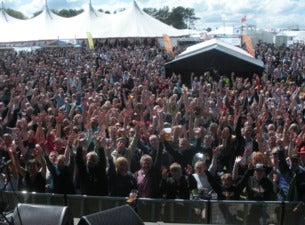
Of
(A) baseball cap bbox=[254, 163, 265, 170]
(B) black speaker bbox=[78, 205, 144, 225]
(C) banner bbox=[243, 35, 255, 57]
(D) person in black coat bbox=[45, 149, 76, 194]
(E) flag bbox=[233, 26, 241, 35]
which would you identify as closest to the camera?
(B) black speaker bbox=[78, 205, 144, 225]

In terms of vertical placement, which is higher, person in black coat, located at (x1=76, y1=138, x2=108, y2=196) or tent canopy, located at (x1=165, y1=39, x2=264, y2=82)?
tent canopy, located at (x1=165, y1=39, x2=264, y2=82)

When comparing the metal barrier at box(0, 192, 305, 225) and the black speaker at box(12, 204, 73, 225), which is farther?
the metal barrier at box(0, 192, 305, 225)

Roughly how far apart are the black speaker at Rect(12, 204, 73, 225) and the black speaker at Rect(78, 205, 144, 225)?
0.22 meters

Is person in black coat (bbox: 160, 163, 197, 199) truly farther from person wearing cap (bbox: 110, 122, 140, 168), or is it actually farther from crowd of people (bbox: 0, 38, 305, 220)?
person wearing cap (bbox: 110, 122, 140, 168)

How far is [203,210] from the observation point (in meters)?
4.86

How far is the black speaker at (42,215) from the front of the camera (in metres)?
3.86

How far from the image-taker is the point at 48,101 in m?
11.0

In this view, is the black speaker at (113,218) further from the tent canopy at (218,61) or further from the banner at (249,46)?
the banner at (249,46)

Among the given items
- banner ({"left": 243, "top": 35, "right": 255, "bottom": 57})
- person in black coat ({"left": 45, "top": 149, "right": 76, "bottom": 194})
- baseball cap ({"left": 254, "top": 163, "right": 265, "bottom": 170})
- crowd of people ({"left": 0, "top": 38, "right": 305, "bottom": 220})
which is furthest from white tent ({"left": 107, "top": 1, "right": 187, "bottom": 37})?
baseball cap ({"left": 254, "top": 163, "right": 265, "bottom": 170})

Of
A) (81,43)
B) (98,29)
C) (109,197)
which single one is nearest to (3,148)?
(109,197)

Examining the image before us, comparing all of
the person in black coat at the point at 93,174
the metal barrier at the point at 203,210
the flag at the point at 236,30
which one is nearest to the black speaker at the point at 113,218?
the metal barrier at the point at 203,210

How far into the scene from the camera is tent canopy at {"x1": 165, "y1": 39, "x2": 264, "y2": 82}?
55.9ft

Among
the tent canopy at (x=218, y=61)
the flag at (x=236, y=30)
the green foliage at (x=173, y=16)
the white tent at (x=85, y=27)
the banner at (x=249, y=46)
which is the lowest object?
the tent canopy at (x=218, y=61)

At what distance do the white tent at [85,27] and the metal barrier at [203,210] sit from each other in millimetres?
28659
